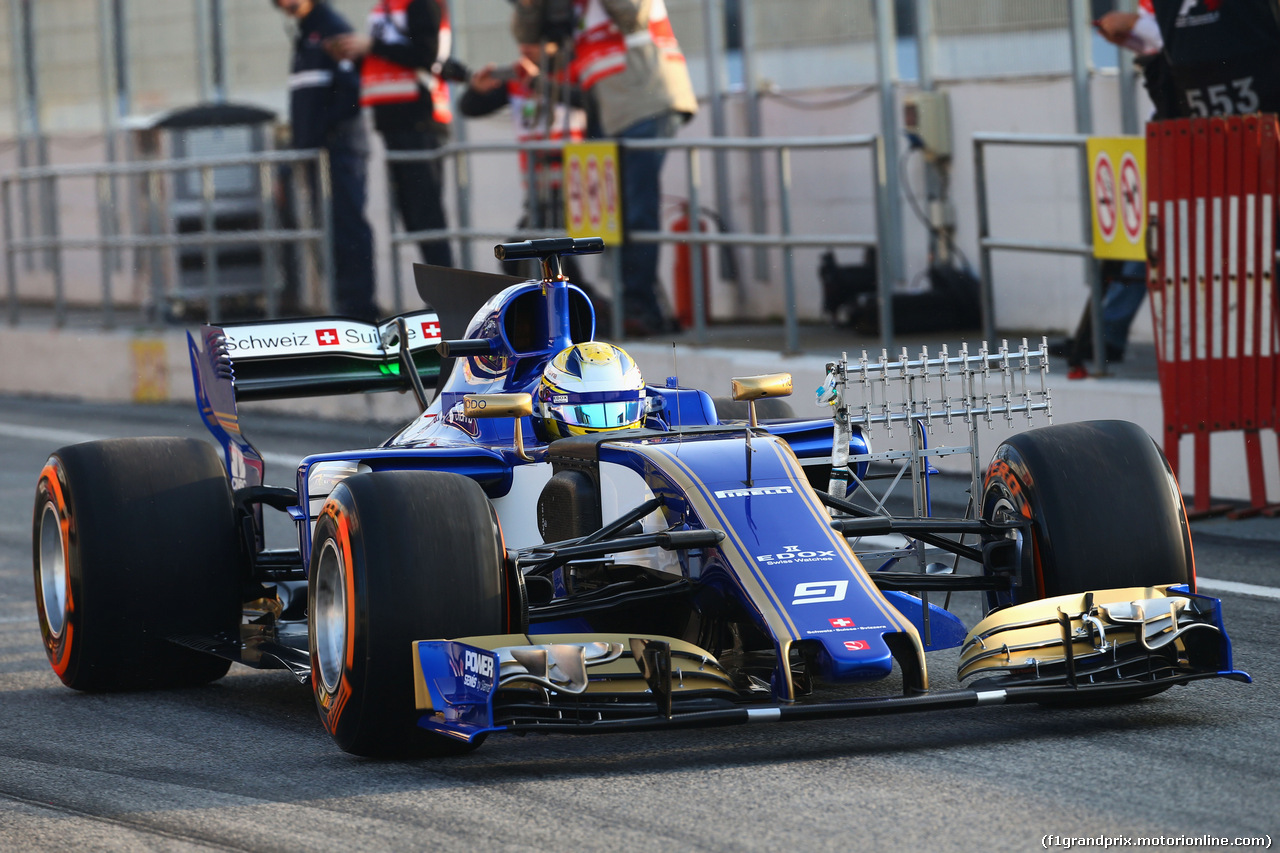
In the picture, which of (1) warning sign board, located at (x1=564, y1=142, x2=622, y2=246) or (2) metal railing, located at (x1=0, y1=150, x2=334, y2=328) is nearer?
(1) warning sign board, located at (x1=564, y1=142, x2=622, y2=246)

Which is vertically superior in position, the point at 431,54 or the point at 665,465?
the point at 431,54

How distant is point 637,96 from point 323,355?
209 inches

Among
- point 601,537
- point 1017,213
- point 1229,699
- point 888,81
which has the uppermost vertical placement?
point 888,81

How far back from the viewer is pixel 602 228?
12.6 m

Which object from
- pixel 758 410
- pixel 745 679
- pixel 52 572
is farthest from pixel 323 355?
pixel 745 679

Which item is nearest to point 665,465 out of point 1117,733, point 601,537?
point 601,537

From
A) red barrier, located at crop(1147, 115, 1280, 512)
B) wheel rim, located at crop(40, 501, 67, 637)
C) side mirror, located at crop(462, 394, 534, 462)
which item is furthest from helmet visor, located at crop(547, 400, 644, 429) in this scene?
red barrier, located at crop(1147, 115, 1280, 512)

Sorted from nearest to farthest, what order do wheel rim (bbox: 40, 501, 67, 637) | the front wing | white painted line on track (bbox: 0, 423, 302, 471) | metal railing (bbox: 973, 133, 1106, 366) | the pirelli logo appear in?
1. the front wing
2. the pirelli logo
3. wheel rim (bbox: 40, 501, 67, 637)
4. metal railing (bbox: 973, 133, 1106, 366)
5. white painted line on track (bbox: 0, 423, 302, 471)

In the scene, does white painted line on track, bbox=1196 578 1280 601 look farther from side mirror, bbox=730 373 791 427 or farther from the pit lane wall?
side mirror, bbox=730 373 791 427

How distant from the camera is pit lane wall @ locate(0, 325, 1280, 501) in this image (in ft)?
31.5

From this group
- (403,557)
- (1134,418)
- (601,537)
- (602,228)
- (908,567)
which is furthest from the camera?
(602,228)

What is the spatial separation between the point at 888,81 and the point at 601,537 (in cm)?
903

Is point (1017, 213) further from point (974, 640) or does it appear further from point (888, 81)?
point (974, 640)

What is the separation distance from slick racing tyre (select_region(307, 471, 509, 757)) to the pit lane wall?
4.22 feet
